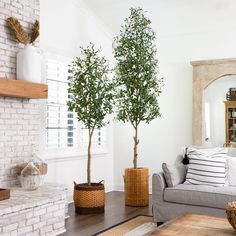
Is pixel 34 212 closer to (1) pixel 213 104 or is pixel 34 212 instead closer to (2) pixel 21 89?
(2) pixel 21 89

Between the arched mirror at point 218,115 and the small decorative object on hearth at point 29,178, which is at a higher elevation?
the arched mirror at point 218,115

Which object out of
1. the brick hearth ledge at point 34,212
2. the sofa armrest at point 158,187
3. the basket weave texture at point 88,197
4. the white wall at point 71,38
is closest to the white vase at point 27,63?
the white wall at point 71,38

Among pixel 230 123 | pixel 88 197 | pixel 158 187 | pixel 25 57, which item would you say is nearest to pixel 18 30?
pixel 25 57

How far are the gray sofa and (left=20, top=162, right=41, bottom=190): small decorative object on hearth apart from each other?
4.39 feet

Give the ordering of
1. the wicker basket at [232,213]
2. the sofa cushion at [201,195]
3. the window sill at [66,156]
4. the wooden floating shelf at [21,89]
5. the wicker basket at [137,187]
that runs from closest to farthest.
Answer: the wicker basket at [232,213] < the sofa cushion at [201,195] < the wooden floating shelf at [21,89] < the window sill at [66,156] < the wicker basket at [137,187]

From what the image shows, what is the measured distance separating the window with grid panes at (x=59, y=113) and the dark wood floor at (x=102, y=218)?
95 cm

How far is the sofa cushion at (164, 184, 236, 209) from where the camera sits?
400 cm

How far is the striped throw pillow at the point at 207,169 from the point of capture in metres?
4.35

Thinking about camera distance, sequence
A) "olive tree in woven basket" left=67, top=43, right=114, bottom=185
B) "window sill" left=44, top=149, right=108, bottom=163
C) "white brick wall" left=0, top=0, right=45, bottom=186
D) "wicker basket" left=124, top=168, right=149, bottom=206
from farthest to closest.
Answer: "wicker basket" left=124, top=168, right=149, bottom=206 → "window sill" left=44, top=149, right=108, bottom=163 → "olive tree in woven basket" left=67, top=43, right=114, bottom=185 → "white brick wall" left=0, top=0, right=45, bottom=186

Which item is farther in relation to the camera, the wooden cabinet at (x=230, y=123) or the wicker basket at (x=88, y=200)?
the wooden cabinet at (x=230, y=123)

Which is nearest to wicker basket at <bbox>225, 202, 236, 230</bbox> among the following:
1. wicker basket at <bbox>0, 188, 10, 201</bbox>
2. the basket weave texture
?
wicker basket at <bbox>0, 188, 10, 201</bbox>

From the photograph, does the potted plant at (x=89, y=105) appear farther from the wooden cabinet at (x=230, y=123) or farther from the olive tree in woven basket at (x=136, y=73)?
the wooden cabinet at (x=230, y=123)

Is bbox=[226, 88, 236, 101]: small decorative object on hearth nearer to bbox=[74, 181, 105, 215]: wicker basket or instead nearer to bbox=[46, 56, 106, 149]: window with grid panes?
bbox=[46, 56, 106, 149]: window with grid panes

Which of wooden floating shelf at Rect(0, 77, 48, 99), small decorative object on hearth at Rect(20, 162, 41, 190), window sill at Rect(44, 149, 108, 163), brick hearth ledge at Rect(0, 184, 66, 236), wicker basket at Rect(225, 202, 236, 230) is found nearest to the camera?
wicker basket at Rect(225, 202, 236, 230)
